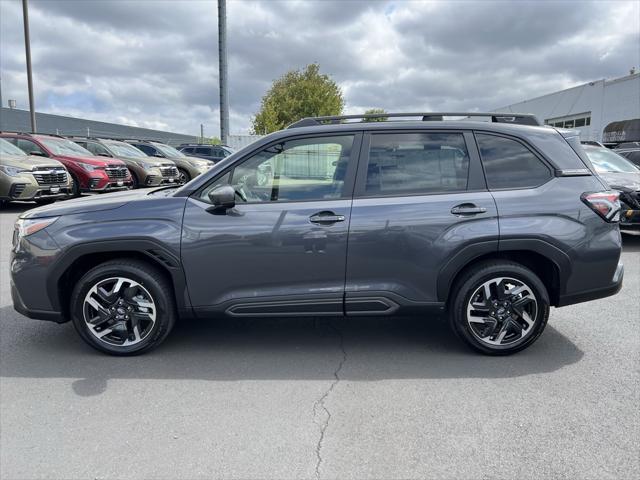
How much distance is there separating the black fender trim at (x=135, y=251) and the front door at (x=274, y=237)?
3.2 inches

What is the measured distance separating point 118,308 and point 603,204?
3850mm

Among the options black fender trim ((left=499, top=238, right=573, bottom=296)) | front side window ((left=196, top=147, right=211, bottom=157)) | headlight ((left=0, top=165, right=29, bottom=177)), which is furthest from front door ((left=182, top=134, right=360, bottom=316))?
front side window ((left=196, top=147, right=211, bottom=157))

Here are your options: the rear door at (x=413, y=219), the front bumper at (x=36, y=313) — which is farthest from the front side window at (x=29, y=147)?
the rear door at (x=413, y=219)

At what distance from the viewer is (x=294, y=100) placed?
4134cm

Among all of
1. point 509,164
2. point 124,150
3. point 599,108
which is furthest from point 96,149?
point 599,108

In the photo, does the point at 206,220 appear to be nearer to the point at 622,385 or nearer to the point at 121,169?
the point at 622,385

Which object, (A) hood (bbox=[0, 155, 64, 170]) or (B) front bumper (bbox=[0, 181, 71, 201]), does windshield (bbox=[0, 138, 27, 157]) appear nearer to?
(A) hood (bbox=[0, 155, 64, 170])

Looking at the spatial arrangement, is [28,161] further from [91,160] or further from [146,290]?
[146,290]

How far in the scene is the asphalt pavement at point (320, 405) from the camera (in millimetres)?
2559

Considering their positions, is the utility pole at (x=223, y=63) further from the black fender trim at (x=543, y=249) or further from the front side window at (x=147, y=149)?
the black fender trim at (x=543, y=249)

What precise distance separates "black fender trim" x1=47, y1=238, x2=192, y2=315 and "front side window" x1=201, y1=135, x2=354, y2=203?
55cm

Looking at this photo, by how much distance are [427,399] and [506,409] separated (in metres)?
0.49

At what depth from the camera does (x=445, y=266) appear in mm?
3711

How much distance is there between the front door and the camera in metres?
3.66
